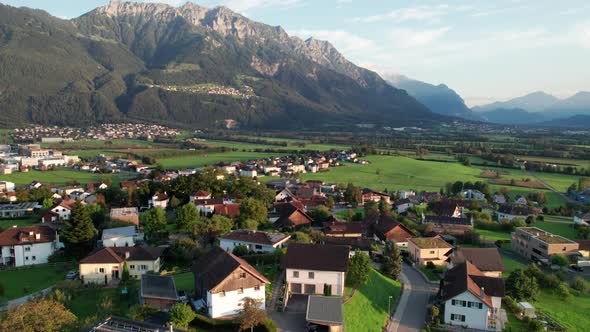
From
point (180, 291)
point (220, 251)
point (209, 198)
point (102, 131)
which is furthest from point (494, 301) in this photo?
point (102, 131)

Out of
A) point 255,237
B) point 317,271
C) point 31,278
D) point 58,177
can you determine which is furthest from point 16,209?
point 317,271

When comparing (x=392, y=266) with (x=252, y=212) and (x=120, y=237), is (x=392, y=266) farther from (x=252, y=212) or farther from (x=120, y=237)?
(x=120, y=237)

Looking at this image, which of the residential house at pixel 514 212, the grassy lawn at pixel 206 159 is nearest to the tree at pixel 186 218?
the residential house at pixel 514 212

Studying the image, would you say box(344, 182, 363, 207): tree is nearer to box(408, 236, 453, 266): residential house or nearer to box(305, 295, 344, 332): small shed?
box(408, 236, 453, 266): residential house

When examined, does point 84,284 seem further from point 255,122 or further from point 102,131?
point 255,122

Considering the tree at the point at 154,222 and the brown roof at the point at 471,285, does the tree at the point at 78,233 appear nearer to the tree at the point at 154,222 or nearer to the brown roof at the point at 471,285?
the tree at the point at 154,222

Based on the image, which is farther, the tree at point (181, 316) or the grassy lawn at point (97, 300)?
the grassy lawn at point (97, 300)
